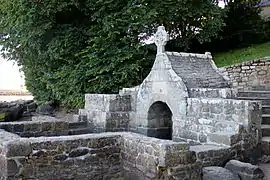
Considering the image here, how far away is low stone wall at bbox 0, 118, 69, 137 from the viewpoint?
8.05 meters

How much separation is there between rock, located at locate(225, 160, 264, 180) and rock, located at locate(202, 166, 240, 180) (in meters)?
0.12

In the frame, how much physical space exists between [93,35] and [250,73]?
6.03 m

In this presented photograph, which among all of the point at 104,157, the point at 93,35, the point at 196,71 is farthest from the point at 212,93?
the point at 93,35

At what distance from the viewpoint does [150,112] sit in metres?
8.72

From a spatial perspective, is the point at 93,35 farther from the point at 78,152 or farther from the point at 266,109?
the point at 78,152

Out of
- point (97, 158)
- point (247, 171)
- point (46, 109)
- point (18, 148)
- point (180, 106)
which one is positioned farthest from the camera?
point (46, 109)

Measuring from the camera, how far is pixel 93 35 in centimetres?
1241

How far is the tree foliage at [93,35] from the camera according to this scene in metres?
11.5

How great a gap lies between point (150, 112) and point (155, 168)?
3236 mm

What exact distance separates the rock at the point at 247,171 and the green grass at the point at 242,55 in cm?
895

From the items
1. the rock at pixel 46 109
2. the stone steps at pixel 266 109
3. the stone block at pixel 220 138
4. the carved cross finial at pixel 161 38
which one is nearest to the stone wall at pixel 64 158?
the stone block at pixel 220 138

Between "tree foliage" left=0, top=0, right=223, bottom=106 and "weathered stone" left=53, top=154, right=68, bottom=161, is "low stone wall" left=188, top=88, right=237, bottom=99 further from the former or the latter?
"tree foliage" left=0, top=0, right=223, bottom=106

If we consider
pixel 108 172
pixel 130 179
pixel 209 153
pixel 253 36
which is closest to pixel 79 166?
pixel 108 172

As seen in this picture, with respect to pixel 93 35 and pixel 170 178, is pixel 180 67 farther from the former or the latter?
pixel 93 35
